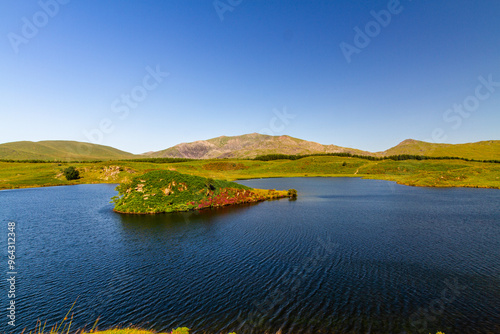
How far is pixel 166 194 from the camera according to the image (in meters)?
55.7

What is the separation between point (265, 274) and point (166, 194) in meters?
40.2

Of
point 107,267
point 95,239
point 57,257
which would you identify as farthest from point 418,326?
point 95,239

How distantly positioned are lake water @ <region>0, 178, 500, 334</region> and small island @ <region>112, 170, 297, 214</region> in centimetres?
1048

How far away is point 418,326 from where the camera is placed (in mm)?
15086

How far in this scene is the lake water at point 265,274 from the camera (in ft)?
52.6

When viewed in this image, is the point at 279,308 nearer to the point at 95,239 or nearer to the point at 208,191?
the point at 95,239

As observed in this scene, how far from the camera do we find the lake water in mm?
16047
